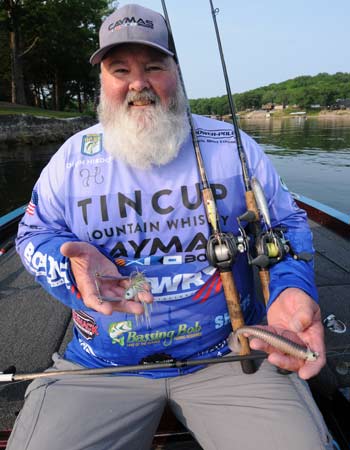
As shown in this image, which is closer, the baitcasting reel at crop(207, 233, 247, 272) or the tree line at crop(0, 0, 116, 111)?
the baitcasting reel at crop(207, 233, 247, 272)

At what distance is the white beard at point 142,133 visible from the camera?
2168 millimetres

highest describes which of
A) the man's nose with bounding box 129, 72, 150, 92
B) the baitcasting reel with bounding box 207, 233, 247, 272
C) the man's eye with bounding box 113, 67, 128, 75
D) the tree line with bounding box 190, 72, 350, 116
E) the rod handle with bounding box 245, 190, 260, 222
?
the tree line with bounding box 190, 72, 350, 116

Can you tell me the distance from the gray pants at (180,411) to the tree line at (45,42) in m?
28.9

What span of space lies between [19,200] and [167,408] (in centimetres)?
1059

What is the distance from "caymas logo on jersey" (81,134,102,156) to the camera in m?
2.27

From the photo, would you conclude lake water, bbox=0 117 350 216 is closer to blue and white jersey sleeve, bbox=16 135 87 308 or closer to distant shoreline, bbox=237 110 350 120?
blue and white jersey sleeve, bbox=16 135 87 308

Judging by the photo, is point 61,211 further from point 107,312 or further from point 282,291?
point 282,291

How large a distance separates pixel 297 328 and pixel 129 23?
1931 millimetres

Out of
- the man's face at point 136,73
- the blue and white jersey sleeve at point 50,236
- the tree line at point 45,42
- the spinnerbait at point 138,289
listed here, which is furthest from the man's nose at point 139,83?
the tree line at point 45,42

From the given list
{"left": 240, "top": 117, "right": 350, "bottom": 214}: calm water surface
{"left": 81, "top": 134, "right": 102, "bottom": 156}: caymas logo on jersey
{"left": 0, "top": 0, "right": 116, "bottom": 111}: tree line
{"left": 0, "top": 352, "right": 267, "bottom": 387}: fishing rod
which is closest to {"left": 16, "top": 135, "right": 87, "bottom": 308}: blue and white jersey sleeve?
{"left": 81, "top": 134, "right": 102, "bottom": 156}: caymas logo on jersey

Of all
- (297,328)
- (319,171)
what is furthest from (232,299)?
(319,171)

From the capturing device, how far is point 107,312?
168 cm

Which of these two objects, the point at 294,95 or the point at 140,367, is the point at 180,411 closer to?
the point at 140,367

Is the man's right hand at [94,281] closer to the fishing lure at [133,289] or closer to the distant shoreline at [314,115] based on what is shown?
the fishing lure at [133,289]
